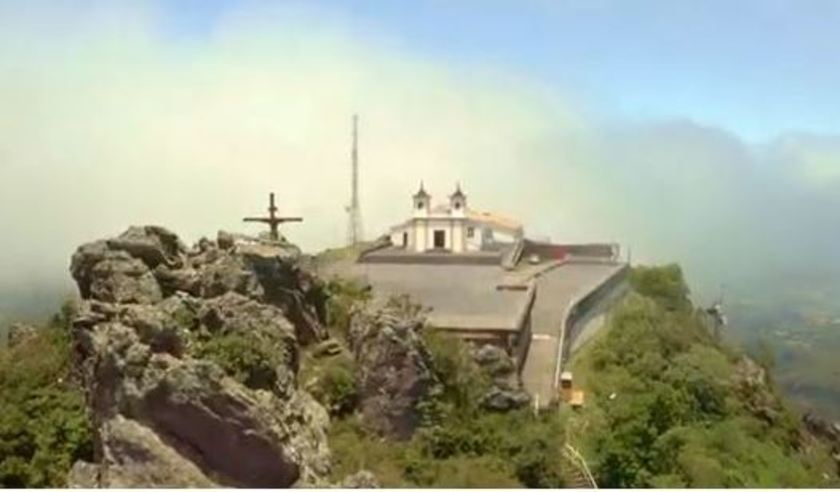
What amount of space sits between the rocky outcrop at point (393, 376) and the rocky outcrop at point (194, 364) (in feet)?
0.70

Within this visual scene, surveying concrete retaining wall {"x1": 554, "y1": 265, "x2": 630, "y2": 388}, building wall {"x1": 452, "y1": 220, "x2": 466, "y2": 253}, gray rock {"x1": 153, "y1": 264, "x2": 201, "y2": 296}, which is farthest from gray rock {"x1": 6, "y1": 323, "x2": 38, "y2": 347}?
building wall {"x1": 452, "y1": 220, "x2": 466, "y2": 253}

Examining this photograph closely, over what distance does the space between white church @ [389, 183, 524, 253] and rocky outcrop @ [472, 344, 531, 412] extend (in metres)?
2.96

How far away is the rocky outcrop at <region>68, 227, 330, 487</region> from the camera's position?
3.78 meters

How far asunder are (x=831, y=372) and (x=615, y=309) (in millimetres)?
1527

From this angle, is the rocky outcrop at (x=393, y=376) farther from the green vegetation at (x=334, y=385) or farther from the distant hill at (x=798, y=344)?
the distant hill at (x=798, y=344)

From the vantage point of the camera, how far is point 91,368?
4273 millimetres

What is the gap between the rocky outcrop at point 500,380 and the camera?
16.6ft

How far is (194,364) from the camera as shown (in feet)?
12.9

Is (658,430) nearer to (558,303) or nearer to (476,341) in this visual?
(476,341)

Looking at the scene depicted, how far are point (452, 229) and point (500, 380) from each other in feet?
11.4

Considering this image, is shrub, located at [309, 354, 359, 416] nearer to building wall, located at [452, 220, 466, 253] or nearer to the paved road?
the paved road

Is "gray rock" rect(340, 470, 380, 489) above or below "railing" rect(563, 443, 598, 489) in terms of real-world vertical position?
above

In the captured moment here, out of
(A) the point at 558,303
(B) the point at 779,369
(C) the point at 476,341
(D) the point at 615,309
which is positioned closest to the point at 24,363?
(C) the point at 476,341

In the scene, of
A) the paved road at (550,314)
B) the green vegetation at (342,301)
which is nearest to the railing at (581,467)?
the paved road at (550,314)
